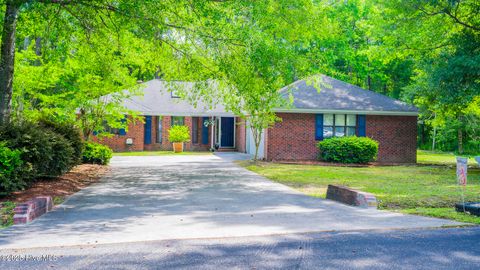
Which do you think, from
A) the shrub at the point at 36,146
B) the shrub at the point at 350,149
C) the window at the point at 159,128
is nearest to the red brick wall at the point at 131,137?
the window at the point at 159,128

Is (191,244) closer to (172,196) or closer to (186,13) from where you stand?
(172,196)

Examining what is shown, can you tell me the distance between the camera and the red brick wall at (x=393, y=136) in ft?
80.9

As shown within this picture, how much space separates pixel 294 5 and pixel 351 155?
34.9 feet

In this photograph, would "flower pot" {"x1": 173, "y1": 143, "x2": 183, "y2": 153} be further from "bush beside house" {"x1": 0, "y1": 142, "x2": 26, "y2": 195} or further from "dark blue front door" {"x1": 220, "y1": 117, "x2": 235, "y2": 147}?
"bush beside house" {"x1": 0, "y1": 142, "x2": 26, "y2": 195}

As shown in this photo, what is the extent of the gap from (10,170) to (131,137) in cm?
2068

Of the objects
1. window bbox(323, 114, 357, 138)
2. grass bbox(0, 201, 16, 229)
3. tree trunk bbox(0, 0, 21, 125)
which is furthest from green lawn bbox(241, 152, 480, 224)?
tree trunk bbox(0, 0, 21, 125)

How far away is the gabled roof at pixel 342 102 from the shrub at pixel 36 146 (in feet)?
39.6

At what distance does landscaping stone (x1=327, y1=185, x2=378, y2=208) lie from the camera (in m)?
10.2

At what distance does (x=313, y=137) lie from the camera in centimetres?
2383

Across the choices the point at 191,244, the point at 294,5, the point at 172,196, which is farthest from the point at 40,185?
the point at 294,5

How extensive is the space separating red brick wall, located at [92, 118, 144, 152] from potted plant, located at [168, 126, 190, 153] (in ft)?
6.81

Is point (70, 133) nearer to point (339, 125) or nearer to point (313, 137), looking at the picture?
point (313, 137)

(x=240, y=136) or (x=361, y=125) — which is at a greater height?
(x=361, y=125)

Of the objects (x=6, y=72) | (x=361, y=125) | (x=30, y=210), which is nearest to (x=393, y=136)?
(x=361, y=125)
